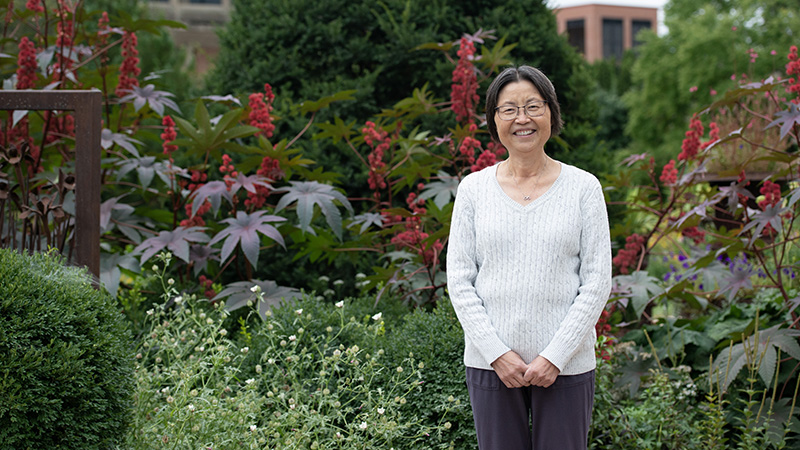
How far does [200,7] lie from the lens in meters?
45.0

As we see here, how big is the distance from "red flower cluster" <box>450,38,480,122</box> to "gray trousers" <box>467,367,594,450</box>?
1.77 metres

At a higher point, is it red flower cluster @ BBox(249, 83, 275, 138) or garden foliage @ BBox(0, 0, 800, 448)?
red flower cluster @ BBox(249, 83, 275, 138)

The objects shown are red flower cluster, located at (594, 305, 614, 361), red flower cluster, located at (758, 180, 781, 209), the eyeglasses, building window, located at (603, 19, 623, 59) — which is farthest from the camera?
building window, located at (603, 19, 623, 59)

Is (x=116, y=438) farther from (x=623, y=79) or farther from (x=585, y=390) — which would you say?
(x=623, y=79)

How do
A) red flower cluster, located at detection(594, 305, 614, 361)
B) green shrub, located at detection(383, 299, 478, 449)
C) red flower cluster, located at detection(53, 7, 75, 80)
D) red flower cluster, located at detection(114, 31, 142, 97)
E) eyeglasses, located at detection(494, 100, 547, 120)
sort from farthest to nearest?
red flower cluster, located at detection(114, 31, 142, 97)
red flower cluster, located at detection(53, 7, 75, 80)
red flower cluster, located at detection(594, 305, 614, 361)
green shrub, located at detection(383, 299, 478, 449)
eyeglasses, located at detection(494, 100, 547, 120)

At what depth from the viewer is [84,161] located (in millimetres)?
2961

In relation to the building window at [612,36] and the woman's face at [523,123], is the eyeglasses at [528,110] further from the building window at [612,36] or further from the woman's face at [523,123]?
the building window at [612,36]

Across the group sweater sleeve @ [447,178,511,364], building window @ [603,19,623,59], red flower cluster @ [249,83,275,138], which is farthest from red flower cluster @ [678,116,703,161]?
building window @ [603,19,623,59]

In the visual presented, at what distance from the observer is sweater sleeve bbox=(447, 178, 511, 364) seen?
1.84 m

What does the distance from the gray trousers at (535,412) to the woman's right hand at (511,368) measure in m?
0.06

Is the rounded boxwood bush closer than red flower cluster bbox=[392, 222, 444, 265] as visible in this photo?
Yes

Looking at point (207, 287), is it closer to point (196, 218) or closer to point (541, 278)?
point (196, 218)

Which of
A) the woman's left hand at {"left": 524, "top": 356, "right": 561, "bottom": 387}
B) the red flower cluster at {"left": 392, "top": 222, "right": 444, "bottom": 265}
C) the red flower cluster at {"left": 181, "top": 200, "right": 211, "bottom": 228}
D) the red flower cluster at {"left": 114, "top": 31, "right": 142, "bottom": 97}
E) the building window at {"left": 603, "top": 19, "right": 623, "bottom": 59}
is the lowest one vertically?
the woman's left hand at {"left": 524, "top": 356, "right": 561, "bottom": 387}

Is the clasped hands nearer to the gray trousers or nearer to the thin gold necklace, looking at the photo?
the gray trousers
